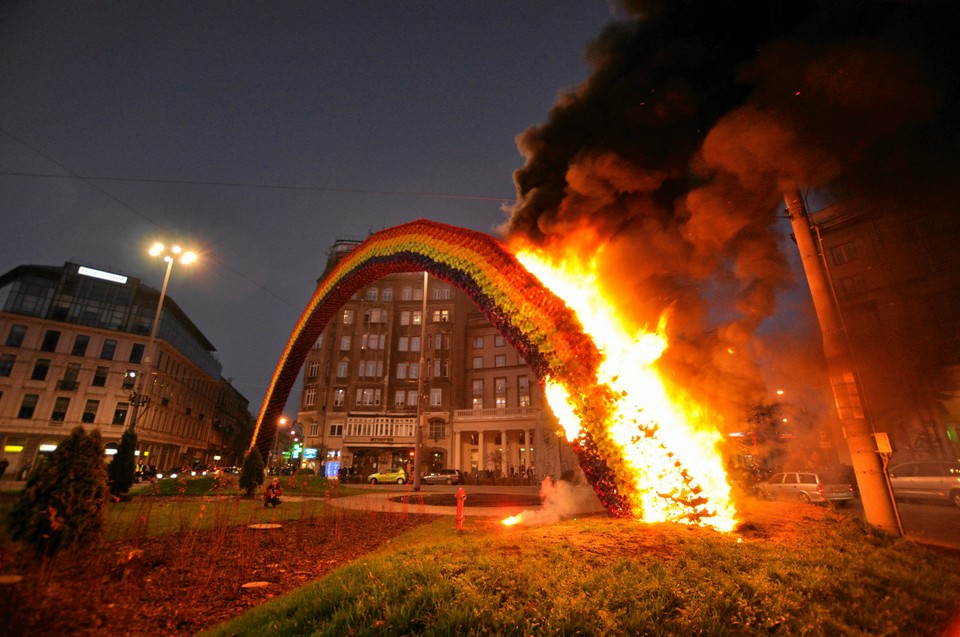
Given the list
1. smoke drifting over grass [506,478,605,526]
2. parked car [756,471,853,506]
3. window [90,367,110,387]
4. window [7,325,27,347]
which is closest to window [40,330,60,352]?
window [7,325,27,347]

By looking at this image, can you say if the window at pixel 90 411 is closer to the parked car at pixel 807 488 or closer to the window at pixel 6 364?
the window at pixel 6 364

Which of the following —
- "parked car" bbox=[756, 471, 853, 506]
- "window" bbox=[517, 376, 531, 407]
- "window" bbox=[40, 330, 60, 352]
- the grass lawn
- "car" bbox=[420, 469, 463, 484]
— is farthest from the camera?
"window" bbox=[517, 376, 531, 407]

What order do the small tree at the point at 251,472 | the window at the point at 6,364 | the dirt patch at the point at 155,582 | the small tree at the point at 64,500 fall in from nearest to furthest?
the dirt patch at the point at 155,582, the small tree at the point at 64,500, the small tree at the point at 251,472, the window at the point at 6,364

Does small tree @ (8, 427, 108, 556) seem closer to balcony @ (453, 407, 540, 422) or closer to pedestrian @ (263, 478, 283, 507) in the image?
pedestrian @ (263, 478, 283, 507)

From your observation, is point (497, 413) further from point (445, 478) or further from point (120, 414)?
point (120, 414)

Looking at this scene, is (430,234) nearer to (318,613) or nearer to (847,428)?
(318,613)

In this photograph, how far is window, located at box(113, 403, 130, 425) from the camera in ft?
146

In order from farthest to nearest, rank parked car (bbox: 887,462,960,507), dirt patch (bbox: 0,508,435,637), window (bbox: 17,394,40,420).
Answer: window (bbox: 17,394,40,420), parked car (bbox: 887,462,960,507), dirt patch (bbox: 0,508,435,637)

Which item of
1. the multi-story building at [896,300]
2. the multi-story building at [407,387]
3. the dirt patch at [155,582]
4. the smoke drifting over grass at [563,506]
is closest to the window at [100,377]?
the multi-story building at [407,387]

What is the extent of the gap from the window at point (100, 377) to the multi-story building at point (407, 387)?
19.3m

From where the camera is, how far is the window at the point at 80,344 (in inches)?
1703

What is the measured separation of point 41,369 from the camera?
4091 centimetres

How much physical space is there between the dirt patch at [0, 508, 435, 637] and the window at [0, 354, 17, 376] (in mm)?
47499

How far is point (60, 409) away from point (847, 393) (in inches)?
2289
